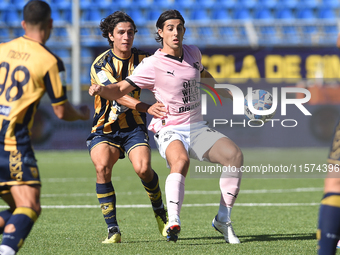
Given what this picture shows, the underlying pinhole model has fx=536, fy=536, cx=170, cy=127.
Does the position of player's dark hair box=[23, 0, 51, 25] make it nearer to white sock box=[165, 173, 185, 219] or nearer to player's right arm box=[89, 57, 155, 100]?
player's right arm box=[89, 57, 155, 100]

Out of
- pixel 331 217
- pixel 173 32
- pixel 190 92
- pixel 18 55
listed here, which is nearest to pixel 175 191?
pixel 190 92

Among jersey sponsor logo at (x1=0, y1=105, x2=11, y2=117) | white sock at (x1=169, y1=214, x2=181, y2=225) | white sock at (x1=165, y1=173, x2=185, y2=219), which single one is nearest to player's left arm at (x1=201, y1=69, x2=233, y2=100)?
white sock at (x1=165, y1=173, x2=185, y2=219)

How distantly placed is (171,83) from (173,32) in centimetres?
47

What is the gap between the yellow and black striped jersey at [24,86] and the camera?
3.41 meters

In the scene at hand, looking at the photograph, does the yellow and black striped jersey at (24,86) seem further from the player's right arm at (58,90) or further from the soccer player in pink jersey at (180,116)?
the soccer player in pink jersey at (180,116)

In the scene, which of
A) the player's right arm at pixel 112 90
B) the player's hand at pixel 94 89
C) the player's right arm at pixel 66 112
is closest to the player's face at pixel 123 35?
the player's right arm at pixel 112 90

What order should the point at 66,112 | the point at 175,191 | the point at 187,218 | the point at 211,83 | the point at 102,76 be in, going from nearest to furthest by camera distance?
the point at 66,112 → the point at 175,191 → the point at 102,76 → the point at 211,83 → the point at 187,218

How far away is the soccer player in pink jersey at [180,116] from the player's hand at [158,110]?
0.11 m

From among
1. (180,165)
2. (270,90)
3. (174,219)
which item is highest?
(180,165)

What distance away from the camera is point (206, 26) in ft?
62.4

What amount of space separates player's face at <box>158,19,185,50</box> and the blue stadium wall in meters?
11.3

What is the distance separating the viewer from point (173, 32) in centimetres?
498

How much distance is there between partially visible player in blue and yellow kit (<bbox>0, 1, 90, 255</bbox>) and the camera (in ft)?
11.1

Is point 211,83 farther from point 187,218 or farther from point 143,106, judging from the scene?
point 187,218
